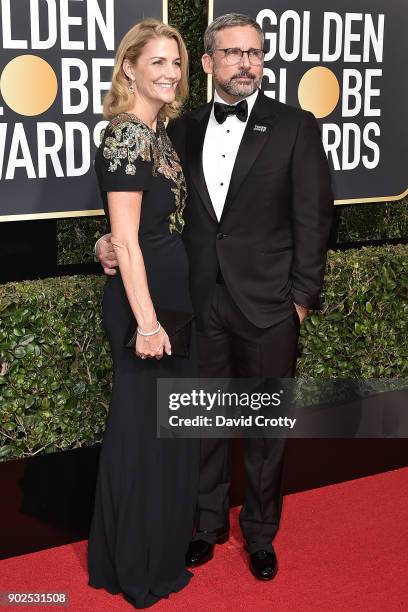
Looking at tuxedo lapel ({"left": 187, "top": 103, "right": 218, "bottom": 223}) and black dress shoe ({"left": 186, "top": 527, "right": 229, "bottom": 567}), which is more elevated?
tuxedo lapel ({"left": 187, "top": 103, "right": 218, "bottom": 223})

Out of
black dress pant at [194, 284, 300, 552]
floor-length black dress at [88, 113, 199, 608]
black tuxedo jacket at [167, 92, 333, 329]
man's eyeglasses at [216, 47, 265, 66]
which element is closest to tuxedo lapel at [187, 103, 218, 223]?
black tuxedo jacket at [167, 92, 333, 329]

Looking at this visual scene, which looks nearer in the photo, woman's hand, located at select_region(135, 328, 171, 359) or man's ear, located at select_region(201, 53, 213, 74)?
woman's hand, located at select_region(135, 328, 171, 359)

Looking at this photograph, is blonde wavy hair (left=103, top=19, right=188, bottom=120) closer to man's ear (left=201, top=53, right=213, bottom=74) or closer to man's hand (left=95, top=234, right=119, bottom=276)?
man's ear (left=201, top=53, right=213, bottom=74)

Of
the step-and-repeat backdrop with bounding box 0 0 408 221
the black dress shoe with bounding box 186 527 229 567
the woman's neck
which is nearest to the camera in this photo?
the woman's neck

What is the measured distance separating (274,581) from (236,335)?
3.68 ft

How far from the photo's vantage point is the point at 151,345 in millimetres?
3439

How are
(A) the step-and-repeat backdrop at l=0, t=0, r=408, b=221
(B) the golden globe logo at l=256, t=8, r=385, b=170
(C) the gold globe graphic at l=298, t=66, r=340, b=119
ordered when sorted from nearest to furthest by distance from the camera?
(A) the step-and-repeat backdrop at l=0, t=0, r=408, b=221, (B) the golden globe logo at l=256, t=8, r=385, b=170, (C) the gold globe graphic at l=298, t=66, r=340, b=119

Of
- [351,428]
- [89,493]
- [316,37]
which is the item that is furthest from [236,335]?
[316,37]

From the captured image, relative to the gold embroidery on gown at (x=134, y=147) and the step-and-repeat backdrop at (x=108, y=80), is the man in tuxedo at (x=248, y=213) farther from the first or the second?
the step-and-repeat backdrop at (x=108, y=80)

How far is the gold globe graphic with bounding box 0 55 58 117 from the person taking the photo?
3.92 m

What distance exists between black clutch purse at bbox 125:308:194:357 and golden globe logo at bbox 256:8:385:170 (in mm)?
1674

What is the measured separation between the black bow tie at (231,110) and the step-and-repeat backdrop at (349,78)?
3.05ft

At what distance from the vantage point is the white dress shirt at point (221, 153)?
3756 millimetres

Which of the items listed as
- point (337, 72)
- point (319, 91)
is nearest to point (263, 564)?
point (319, 91)
